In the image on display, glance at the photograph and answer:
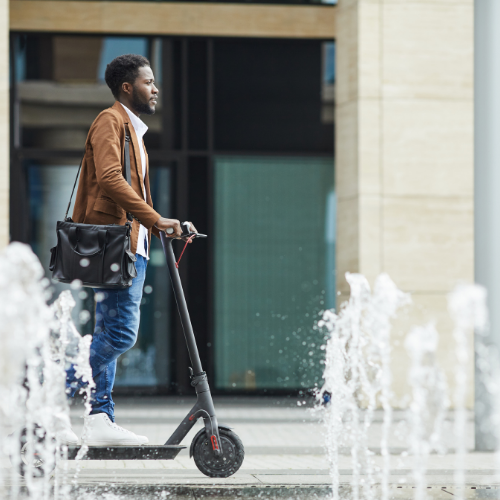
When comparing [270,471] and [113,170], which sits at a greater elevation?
[113,170]

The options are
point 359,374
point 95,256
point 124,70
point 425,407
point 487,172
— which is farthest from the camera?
point 359,374

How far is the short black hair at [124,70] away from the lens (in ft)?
14.4

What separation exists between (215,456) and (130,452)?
406 millimetres

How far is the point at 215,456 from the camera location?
4.08 metres

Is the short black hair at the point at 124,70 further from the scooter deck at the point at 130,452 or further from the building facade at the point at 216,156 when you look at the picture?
the building facade at the point at 216,156

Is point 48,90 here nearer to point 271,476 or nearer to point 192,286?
point 192,286

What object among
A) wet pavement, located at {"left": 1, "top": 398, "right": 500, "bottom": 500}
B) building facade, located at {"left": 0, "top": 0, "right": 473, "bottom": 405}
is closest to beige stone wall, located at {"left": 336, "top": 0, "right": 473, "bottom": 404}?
building facade, located at {"left": 0, "top": 0, "right": 473, "bottom": 405}

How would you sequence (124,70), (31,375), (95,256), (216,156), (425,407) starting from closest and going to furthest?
1. (31,375)
2. (95,256)
3. (124,70)
4. (425,407)
5. (216,156)

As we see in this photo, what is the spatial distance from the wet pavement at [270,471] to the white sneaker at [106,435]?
206 mm

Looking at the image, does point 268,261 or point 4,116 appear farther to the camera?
point 268,261

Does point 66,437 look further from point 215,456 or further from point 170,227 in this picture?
point 170,227

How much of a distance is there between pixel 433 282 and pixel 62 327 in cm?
439

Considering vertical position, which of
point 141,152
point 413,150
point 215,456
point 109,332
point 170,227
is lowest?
point 215,456

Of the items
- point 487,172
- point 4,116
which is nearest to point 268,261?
point 4,116
